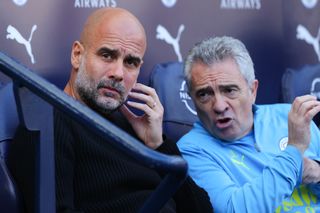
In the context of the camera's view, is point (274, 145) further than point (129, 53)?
Yes

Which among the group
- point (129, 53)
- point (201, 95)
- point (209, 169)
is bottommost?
point (209, 169)

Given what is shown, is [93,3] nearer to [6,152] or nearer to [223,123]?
[223,123]

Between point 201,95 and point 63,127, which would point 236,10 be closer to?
point 201,95

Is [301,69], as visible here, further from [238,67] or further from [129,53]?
[129,53]

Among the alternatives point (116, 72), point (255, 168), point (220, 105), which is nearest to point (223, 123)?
point (220, 105)

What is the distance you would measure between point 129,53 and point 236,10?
137 centimetres

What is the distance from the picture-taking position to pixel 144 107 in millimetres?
2250

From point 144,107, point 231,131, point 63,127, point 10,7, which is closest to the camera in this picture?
point 63,127

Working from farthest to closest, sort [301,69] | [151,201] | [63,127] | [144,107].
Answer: [301,69] → [144,107] → [63,127] → [151,201]

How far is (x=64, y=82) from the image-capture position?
3.04 m

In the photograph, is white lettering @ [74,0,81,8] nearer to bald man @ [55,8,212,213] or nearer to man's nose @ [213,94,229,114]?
bald man @ [55,8,212,213]

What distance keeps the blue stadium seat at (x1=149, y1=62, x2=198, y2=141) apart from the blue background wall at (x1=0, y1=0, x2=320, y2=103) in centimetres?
16

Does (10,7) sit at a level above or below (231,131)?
above

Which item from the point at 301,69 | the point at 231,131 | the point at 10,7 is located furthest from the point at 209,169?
the point at 301,69
